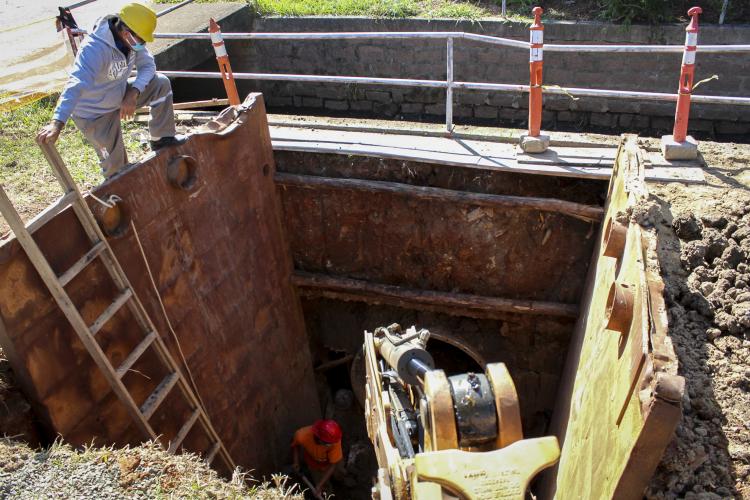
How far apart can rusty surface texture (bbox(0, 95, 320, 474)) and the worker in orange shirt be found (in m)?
0.32

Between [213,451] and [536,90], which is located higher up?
[536,90]

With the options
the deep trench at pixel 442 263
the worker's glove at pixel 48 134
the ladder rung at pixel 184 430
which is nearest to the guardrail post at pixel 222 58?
the deep trench at pixel 442 263

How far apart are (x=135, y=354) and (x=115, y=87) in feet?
6.66

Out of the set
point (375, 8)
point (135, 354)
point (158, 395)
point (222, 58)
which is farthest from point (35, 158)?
point (375, 8)

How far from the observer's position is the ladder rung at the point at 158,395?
14.1 ft

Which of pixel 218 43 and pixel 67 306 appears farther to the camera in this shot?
pixel 218 43

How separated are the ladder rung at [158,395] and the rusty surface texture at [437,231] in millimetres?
2236

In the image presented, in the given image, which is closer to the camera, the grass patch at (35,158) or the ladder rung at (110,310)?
the ladder rung at (110,310)

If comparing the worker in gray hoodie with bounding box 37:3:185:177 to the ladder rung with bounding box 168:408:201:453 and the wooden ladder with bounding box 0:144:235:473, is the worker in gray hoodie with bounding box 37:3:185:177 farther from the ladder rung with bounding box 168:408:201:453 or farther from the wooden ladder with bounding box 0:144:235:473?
the ladder rung with bounding box 168:408:201:453

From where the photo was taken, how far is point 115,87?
4602 mm

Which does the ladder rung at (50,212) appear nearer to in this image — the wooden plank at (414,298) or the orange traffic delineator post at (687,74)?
the wooden plank at (414,298)

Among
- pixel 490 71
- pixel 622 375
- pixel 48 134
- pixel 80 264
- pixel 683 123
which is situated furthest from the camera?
pixel 490 71

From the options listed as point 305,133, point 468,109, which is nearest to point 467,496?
point 305,133

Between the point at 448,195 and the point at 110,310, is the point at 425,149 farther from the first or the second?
the point at 110,310
